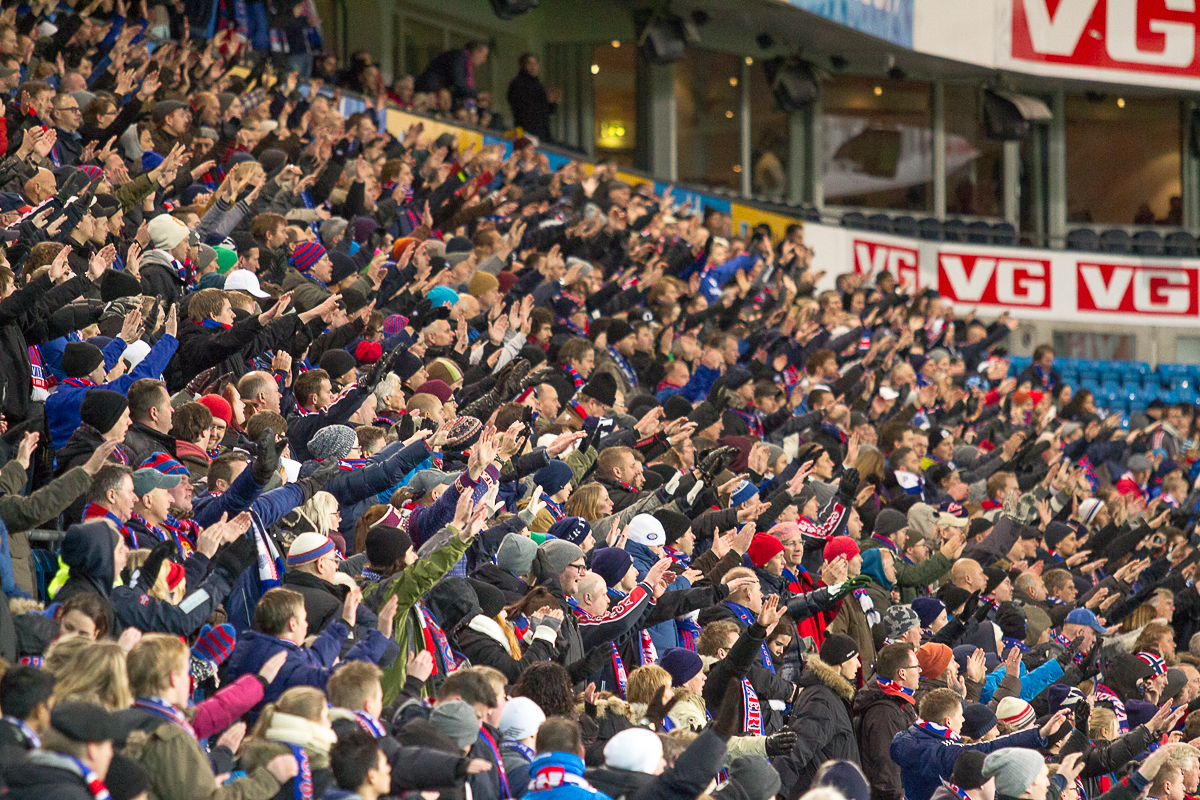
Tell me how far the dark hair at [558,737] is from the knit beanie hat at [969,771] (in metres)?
1.71

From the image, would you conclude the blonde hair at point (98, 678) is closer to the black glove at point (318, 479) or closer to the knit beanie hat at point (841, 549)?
the black glove at point (318, 479)

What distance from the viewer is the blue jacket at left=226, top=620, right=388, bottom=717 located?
4336 mm

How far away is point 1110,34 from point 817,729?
17610 mm

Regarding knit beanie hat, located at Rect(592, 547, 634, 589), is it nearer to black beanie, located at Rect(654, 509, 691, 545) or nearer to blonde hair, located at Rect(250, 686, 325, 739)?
black beanie, located at Rect(654, 509, 691, 545)

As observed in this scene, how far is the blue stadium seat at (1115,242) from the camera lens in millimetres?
20844

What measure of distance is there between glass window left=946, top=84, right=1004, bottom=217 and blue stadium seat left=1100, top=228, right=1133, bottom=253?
75.1 inches

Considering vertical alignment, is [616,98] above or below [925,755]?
above

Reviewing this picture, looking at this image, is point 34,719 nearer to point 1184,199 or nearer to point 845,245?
point 845,245

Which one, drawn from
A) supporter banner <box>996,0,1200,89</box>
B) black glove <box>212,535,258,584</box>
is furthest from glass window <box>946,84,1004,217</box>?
black glove <box>212,535,258,584</box>

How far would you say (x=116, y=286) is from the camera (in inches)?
270

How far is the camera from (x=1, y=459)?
16.9 ft

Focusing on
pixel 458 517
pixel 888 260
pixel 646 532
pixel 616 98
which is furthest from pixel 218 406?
pixel 616 98

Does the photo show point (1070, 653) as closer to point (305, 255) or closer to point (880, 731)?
point (880, 731)

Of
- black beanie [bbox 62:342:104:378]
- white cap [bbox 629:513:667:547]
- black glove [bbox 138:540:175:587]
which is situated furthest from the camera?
white cap [bbox 629:513:667:547]
